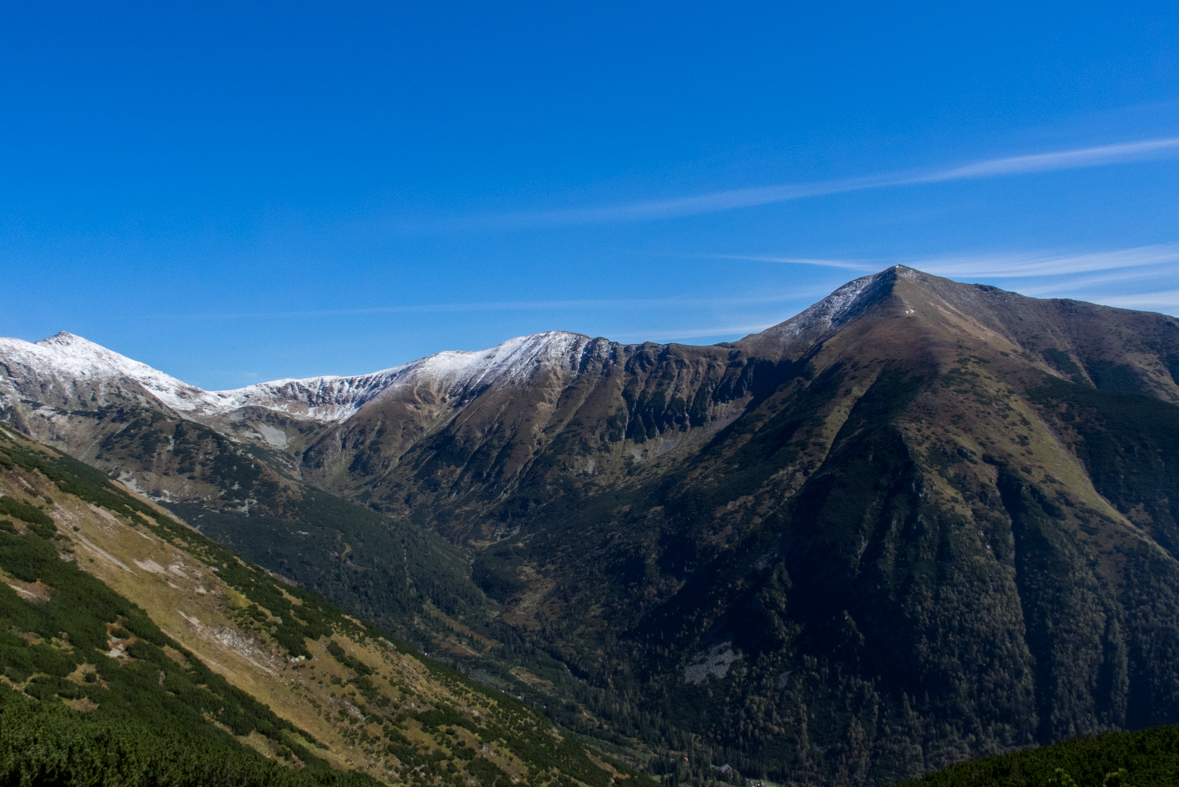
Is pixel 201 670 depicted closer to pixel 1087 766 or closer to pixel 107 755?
pixel 107 755

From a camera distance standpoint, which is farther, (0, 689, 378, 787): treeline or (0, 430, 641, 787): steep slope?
(0, 430, 641, 787): steep slope

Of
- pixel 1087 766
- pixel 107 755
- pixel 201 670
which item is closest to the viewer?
pixel 107 755

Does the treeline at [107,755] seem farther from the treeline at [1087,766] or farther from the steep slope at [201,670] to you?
the treeline at [1087,766]

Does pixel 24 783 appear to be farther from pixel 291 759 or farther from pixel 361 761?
pixel 361 761

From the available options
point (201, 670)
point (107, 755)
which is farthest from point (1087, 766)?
point (201, 670)

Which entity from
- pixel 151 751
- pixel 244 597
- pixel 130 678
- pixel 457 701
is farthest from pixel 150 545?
pixel 151 751

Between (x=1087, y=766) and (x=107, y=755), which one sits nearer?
(x=107, y=755)

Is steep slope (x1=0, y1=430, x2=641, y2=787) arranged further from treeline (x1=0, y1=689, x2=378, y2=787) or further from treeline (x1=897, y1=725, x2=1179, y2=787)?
treeline (x1=897, y1=725, x2=1179, y2=787)

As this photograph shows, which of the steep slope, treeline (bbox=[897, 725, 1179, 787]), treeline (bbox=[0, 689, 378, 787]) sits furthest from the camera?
treeline (bbox=[897, 725, 1179, 787])

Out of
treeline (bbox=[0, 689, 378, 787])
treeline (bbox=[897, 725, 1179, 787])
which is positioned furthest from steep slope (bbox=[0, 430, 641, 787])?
treeline (bbox=[897, 725, 1179, 787])
